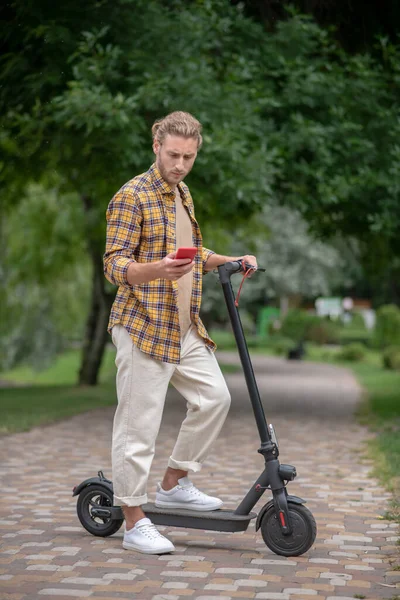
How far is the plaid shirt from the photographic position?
4.77 metres

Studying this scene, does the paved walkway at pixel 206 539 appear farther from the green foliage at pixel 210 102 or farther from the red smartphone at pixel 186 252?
the green foliage at pixel 210 102

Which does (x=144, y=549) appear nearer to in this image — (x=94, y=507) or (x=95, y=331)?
(x=94, y=507)

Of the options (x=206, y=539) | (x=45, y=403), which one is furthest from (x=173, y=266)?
(x=45, y=403)

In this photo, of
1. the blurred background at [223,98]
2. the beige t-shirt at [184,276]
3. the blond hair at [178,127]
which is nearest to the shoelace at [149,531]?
the beige t-shirt at [184,276]

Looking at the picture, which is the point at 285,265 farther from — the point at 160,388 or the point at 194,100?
the point at 160,388

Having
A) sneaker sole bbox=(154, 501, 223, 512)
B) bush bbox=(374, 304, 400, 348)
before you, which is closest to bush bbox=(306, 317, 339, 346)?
bush bbox=(374, 304, 400, 348)

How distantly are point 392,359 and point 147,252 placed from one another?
24091 mm

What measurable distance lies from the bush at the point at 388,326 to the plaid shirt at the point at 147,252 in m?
28.9

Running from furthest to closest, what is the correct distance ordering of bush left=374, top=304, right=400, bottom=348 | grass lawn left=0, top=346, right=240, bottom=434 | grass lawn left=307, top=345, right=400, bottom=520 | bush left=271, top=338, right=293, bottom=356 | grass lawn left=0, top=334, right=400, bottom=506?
bush left=271, top=338, right=293, bottom=356 < bush left=374, top=304, right=400, bottom=348 < grass lawn left=0, top=346, right=240, bottom=434 < grass lawn left=0, top=334, right=400, bottom=506 < grass lawn left=307, top=345, right=400, bottom=520

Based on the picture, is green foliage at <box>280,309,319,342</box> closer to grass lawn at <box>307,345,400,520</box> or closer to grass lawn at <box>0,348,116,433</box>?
grass lawn at <box>307,345,400,520</box>

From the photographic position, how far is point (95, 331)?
19.2m

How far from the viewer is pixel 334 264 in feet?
147

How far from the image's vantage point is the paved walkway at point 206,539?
427 cm

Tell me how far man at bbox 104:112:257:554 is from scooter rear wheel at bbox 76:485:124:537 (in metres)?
0.30
